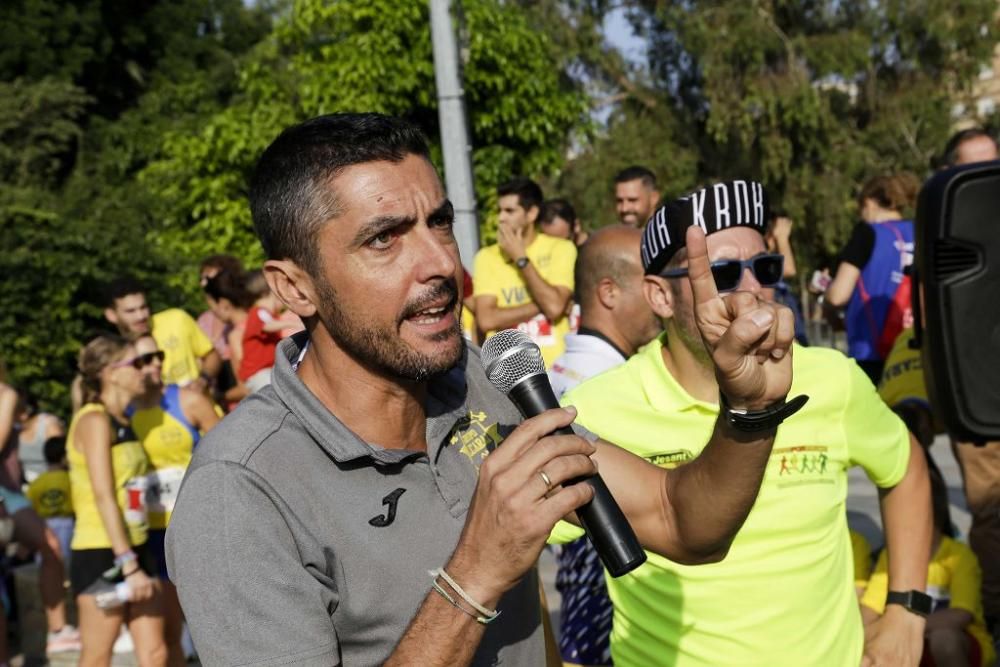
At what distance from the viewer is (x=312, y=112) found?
15.0 m

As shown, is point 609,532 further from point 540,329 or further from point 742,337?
point 540,329

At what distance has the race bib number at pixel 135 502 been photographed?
579 cm

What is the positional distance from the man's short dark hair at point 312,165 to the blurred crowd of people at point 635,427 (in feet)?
2.63

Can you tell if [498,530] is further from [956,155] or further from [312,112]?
[312,112]

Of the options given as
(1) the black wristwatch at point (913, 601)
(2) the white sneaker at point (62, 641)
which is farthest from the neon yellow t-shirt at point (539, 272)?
(1) the black wristwatch at point (913, 601)

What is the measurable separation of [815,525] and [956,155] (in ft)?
10.9

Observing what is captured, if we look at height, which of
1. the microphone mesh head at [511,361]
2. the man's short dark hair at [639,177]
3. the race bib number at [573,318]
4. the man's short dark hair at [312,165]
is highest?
the man's short dark hair at [312,165]

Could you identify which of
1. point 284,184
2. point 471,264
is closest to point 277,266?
point 284,184

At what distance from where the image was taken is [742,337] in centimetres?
206

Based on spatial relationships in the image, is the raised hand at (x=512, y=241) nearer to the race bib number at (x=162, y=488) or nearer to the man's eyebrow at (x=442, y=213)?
the race bib number at (x=162, y=488)

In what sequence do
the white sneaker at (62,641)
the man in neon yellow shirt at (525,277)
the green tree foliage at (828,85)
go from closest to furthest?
the man in neon yellow shirt at (525,277), the white sneaker at (62,641), the green tree foliage at (828,85)

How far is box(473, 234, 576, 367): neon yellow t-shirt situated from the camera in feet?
23.3

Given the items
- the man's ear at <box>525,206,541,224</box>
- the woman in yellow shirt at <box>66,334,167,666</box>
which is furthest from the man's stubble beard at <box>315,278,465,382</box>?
the man's ear at <box>525,206,541,224</box>

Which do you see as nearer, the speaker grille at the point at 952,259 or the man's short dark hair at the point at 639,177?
the speaker grille at the point at 952,259
